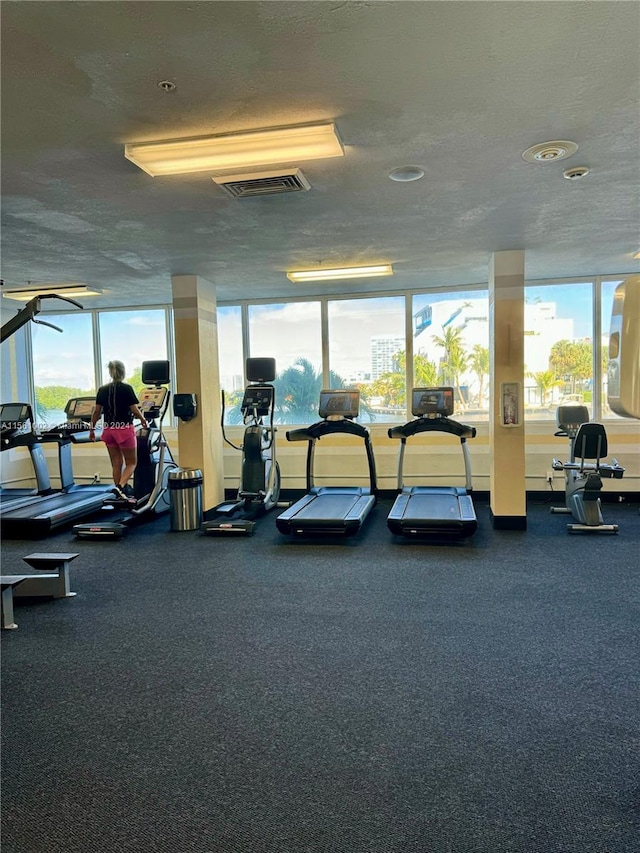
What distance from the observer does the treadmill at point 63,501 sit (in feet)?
20.4

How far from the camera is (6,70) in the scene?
7.70 feet

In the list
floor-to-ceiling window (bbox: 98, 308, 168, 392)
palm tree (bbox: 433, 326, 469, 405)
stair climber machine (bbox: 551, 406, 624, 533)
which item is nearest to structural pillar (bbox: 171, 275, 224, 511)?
floor-to-ceiling window (bbox: 98, 308, 168, 392)

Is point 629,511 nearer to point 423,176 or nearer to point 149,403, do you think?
point 423,176

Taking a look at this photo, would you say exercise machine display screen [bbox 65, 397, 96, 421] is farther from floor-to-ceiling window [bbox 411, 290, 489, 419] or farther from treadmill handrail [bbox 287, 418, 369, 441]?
floor-to-ceiling window [bbox 411, 290, 489, 419]

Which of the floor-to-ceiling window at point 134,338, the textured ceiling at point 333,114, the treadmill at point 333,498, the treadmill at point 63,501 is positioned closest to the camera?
the textured ceiling at point 333,114

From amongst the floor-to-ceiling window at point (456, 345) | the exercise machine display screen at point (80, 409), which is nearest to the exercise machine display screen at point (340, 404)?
the floor-to-ceiling window at point (456, 345)

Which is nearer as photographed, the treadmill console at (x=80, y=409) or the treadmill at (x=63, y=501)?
the treadmill at (x=63, y=501)

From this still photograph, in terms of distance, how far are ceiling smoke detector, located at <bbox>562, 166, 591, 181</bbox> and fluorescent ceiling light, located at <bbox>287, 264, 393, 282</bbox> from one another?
2.78m

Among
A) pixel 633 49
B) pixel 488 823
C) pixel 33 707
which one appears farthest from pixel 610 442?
pixel 33 707

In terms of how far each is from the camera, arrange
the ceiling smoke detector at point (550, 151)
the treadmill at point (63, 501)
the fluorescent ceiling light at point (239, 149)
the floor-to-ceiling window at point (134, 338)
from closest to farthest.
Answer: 1. the fluorescent ceiling light at point (239, 149)
2. the ceiling smoke detector at point (550, 151)
3. the treadmill at point (63, 501)
4. the floor-to-ceiling window at point (134, 338)

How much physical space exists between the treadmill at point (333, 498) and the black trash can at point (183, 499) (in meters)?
1.12

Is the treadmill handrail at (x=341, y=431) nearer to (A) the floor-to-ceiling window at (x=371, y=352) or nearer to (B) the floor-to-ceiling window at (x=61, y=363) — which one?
(A) the floor-to-ceiling window at (x=371, y=352)

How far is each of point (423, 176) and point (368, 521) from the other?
403 centimetres

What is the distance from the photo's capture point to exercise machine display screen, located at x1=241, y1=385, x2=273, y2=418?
6.98 metres
